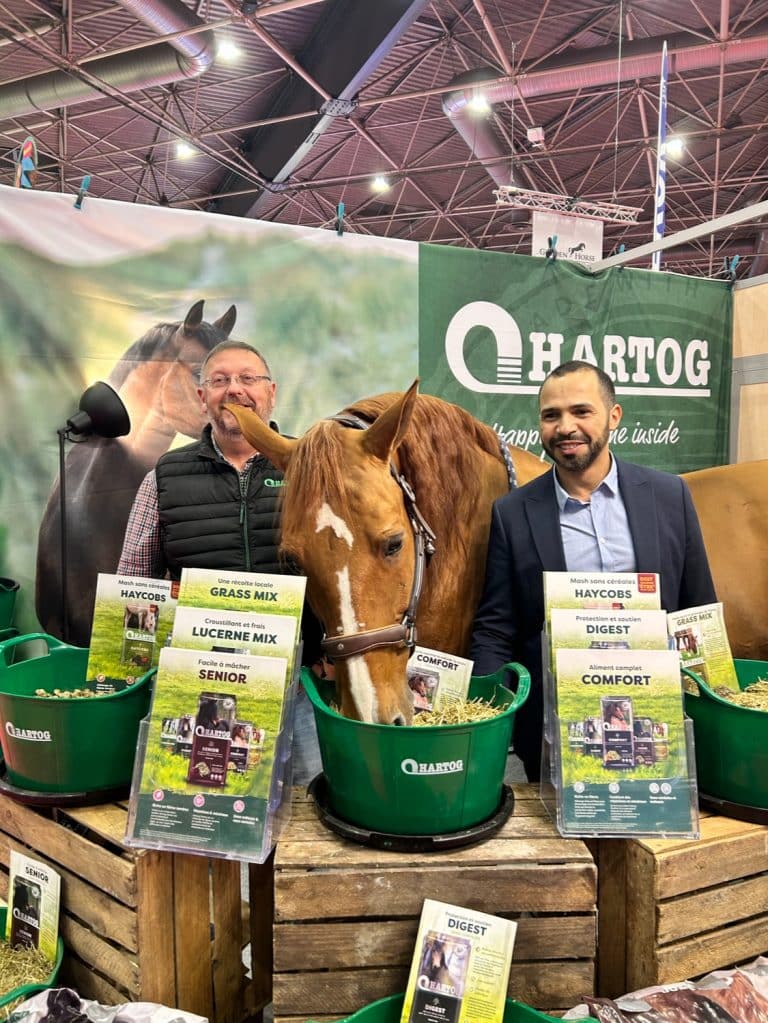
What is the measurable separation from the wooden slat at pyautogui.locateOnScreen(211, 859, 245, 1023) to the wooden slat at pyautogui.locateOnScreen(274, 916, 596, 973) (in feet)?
1.00

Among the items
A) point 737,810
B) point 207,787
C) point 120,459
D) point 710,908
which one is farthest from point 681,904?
point 120,459

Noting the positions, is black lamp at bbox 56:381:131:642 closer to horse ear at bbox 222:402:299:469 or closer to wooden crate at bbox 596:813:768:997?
horse ear at bbox 222:402:299:469

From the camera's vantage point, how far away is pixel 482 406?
11.1 feet

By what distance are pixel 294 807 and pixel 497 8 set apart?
7588 millimetres

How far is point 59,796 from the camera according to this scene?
4.23 feet

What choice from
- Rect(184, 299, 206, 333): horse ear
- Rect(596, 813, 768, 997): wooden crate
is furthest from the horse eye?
Rect(184, 299, 206, 333): horse ear

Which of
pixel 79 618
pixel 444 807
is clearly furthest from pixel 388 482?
pixel 79 618

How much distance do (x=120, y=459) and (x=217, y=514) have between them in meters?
1.01

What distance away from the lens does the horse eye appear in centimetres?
147

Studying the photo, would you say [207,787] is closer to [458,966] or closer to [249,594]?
[249,594]

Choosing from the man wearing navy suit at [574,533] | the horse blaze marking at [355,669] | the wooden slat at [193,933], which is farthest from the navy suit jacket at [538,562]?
the wooden slat at [193,933]

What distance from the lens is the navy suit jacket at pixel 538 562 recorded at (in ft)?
5.61

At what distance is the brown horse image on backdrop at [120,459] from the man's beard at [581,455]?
1.64m

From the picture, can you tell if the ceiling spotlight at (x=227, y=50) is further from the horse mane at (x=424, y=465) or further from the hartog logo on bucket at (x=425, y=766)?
the hartog logo on bucket at (x=425, y=766)
